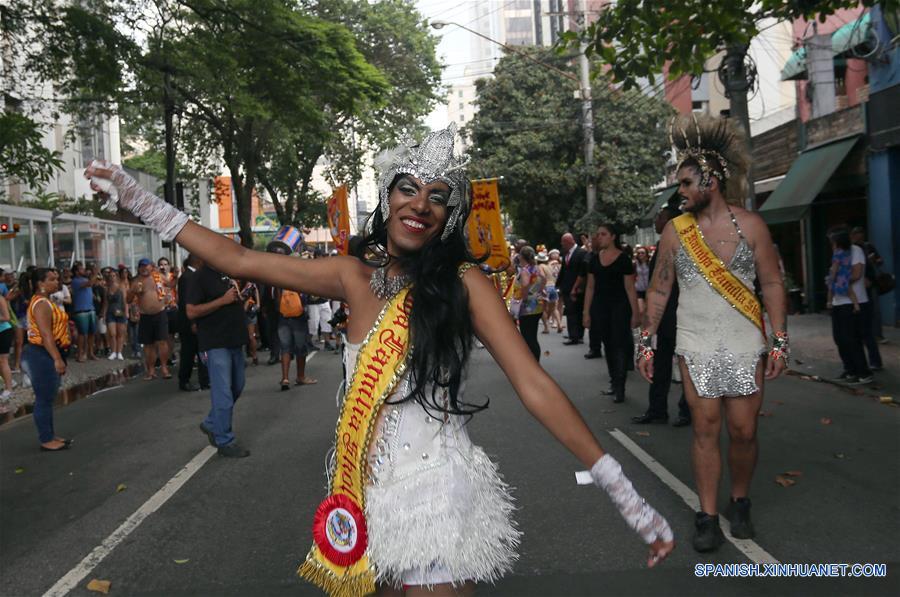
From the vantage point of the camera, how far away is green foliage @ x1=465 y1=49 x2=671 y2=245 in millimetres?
33469

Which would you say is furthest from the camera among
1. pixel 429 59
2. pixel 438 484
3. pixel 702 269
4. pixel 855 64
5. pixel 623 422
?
pixel 429 59

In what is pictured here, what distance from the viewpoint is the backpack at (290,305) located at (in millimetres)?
11609

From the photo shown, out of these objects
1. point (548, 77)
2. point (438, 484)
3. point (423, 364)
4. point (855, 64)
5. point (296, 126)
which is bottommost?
point (438, 484)

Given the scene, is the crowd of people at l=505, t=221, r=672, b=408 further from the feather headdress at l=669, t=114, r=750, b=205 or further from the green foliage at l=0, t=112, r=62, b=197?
the green foliage at l=0, t=112, r=62, b=197

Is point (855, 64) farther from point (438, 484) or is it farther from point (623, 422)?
point (438, 484)

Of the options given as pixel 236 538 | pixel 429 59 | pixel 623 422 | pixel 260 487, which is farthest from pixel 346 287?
pixel 429 59

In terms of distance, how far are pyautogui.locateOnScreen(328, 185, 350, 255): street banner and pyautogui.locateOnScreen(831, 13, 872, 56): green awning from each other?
9.70m

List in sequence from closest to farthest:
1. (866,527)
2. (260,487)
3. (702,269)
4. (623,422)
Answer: (702,269) → (866,527) → (260,487) → (623,422)

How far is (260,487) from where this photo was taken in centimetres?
646

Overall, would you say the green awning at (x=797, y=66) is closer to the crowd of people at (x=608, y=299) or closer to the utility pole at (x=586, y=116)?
the utility pole at (x=586, y=116)

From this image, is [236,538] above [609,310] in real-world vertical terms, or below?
below

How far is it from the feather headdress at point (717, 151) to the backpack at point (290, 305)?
747 centimetres

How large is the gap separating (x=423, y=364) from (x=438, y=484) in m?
0.32

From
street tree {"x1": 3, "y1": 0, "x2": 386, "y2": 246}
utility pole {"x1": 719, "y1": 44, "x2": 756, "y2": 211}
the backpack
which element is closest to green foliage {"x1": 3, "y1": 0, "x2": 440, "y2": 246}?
street tree {"x1": 3, "y1": 0, "x2": 386, "y2": 246}
